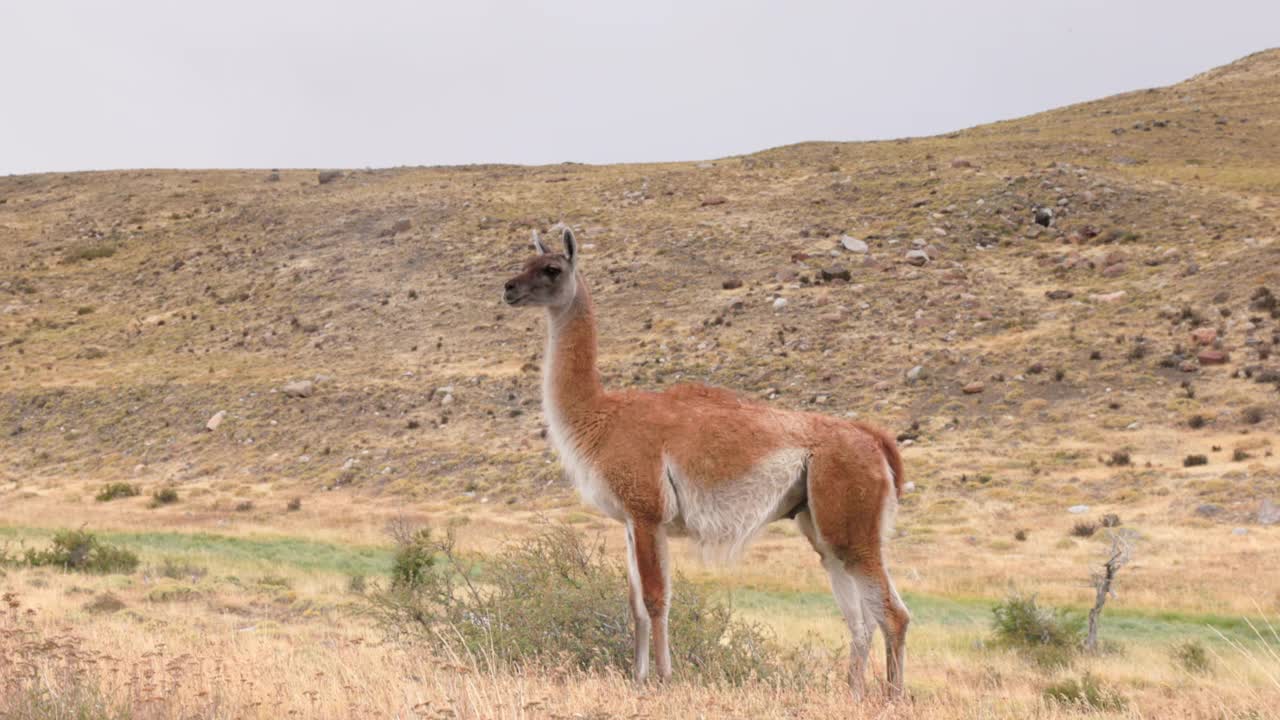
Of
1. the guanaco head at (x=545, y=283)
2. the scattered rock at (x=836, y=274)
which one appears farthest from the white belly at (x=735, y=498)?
the scattered rock at (x=836, y=274)

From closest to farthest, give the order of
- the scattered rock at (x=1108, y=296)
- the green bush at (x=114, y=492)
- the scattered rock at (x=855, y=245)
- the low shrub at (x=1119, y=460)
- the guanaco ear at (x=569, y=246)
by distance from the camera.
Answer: the guanaco ear at (x=569, y=246) → the low shrub at (x=1119, y=460) → the green bush at (x=114, y=492) → the scattered rock at (x=1108, y=296) → the scattered rock at (x=855, y=245)

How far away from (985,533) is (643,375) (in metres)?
16.8

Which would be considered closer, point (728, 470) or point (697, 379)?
point (728, 470)

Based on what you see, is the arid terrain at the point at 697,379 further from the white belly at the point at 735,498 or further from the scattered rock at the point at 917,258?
the white belly at the point at 735,498

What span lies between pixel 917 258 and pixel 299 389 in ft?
97.7

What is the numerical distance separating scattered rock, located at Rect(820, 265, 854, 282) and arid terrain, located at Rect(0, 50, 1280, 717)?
34 cm

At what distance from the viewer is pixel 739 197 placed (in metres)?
59.8

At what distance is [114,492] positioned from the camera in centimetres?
3559

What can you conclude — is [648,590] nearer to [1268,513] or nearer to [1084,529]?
[1084,529]

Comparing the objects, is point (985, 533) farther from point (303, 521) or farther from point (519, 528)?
point (303, 521)

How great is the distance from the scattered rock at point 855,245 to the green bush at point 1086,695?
40424 mm

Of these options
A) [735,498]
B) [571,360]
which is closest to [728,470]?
[735,498]

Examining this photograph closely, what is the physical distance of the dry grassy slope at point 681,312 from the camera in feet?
117

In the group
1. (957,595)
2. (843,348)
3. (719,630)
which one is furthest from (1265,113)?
(719,630)
